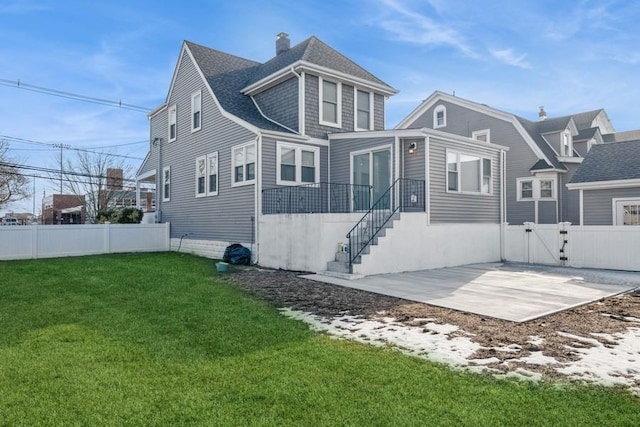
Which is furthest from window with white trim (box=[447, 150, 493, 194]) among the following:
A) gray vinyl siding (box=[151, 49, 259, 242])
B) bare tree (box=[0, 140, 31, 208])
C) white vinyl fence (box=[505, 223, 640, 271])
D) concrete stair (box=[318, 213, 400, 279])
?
bare tree (box=[0, 140, 31, 208])

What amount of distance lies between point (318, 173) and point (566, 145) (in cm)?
1637

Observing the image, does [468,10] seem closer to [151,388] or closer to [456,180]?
[456,180]

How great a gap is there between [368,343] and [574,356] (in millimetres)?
2113

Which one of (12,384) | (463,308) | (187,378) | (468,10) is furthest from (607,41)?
(12,384)

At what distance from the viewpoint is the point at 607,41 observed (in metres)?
12.9

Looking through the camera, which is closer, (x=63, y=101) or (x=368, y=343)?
(x=368, y=343)

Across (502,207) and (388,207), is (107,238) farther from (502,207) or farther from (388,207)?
(502,207)

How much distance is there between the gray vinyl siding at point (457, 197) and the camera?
11.6 metres

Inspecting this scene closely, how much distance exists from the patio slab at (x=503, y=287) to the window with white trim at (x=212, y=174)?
Result: 6.66 metres

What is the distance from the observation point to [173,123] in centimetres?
1780

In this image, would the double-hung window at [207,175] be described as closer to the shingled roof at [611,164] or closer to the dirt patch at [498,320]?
the dirt patch at [498,320]

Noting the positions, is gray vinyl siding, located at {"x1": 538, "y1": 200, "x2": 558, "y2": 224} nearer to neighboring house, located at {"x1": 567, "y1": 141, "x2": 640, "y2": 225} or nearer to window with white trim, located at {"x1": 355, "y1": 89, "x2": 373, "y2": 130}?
neighboring house, located at {"x1": 567, "y1": 141, "x2": 640, "y2": 225}

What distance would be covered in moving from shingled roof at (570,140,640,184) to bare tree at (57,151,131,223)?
31.7 meters

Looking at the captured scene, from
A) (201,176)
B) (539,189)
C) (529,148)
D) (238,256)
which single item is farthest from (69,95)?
(539,189)
